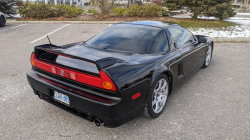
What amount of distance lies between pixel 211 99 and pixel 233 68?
7.12 feet

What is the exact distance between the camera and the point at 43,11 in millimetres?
15141

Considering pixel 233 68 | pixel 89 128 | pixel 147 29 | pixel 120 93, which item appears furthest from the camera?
pixel 233 68

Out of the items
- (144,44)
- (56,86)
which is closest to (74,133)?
(56,86)

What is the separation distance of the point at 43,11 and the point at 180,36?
46.1 feet

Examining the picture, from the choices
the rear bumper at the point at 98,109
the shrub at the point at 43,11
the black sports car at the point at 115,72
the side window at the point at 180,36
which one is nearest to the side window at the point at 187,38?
the side window at the point at 180,36

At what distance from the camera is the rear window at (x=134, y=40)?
10.1 ft

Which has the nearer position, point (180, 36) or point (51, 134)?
point (51, 134)

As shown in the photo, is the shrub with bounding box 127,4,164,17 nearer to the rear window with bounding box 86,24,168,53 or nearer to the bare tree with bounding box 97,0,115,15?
the bare tree with bounding box 97,0,115,15

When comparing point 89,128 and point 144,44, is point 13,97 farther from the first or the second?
point 144,44

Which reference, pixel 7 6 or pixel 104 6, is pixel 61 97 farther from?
pixel 7 6

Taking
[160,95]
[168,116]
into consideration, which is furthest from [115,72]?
[168,116]

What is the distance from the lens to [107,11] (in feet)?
52.6

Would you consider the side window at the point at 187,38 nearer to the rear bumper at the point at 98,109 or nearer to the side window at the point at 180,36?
the side window at the point at 180,36

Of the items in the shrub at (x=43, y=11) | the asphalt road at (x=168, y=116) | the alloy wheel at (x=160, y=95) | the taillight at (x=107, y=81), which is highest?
the shrub at (x=43, y=11)
